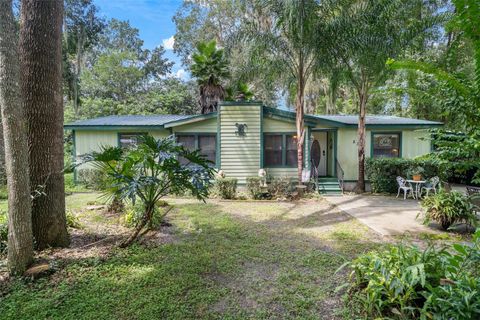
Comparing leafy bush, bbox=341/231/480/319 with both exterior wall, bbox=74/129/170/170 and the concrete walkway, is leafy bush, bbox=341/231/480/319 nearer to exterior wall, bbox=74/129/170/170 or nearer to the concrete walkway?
the concrete walkway

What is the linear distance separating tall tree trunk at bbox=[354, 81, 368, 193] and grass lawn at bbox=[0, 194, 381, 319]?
501cm

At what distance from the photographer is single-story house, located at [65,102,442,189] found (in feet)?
34.9

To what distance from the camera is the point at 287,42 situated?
9109 millimetres

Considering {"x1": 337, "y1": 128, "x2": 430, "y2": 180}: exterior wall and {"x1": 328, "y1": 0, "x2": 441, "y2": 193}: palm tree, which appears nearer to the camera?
{"x1": 328, "y1": 0, "x2": 441, "y2": 193}: palm tree

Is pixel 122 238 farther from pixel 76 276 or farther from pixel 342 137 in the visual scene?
pixel 342 137

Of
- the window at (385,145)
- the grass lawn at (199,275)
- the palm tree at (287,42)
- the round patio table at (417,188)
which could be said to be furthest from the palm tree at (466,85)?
the window at (385,145)

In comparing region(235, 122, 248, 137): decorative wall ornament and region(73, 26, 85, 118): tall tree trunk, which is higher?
region(73, 26, 85, 118): tall tree trunk

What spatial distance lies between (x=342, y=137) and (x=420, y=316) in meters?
9.91

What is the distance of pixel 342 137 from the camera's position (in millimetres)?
11562

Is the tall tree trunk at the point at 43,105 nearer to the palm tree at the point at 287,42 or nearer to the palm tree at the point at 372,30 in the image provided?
the palm tree at the point at 287,42

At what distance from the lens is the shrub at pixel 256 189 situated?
9438 mm

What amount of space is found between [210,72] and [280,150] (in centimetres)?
546

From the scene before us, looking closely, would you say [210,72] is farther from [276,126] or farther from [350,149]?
[350,149]

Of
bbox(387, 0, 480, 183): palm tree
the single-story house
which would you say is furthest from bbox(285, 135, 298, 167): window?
bbox(387, 0, 480, 183): palm tree
